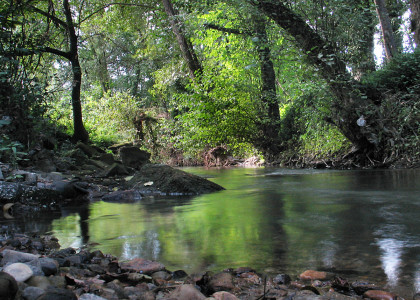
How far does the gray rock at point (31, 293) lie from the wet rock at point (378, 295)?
135cm

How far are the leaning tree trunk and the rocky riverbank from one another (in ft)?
27.6

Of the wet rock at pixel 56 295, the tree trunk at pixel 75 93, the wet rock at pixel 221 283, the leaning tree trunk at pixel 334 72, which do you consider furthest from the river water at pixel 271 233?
the tree trunk at pixel 75 93

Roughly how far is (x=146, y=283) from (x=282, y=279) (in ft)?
2.26

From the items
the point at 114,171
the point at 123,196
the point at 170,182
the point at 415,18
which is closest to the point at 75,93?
the point at 114,171

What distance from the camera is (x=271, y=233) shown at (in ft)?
10.0

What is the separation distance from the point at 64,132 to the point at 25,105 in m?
6.82

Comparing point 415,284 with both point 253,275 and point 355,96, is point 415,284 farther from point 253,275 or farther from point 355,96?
point 355,96

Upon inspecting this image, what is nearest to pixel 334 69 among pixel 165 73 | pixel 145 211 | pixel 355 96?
pixel 355 96

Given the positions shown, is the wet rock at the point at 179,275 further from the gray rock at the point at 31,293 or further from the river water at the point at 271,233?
the gray rock at the point at 31,293

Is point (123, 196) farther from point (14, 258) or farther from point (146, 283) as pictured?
point (146, 283)

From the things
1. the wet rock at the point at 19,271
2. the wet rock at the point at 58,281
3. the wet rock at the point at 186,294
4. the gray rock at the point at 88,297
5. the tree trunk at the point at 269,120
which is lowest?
the wet rock at the point at 186,294

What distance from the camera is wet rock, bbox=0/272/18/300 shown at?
1.30 metres

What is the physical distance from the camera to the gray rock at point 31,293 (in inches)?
53.3

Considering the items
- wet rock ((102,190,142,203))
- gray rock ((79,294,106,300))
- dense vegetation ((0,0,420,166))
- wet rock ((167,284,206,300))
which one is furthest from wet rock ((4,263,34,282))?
→ wet rock ((102,190,142,203))
